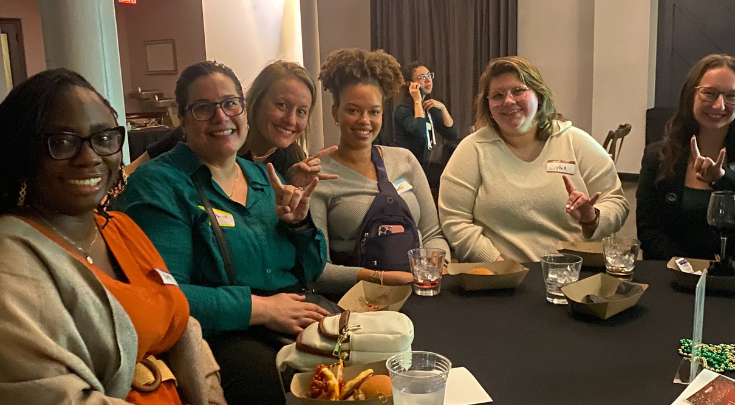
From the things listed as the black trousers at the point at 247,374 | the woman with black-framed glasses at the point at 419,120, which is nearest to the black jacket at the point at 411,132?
the woman with black-framed glasses at the point at 419,120

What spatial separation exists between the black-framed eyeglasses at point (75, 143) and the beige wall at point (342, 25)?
6.84 m

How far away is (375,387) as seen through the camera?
3.40ft

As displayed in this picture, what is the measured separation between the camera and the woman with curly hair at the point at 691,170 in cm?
225

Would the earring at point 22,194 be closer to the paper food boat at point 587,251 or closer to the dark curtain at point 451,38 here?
the paper food boat at point 587,251

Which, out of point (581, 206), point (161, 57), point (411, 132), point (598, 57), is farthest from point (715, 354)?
point (161, 57)

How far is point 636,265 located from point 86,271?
1590 millimetres

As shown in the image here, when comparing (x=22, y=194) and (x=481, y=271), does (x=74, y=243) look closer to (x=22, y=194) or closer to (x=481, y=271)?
(x=22, y=194)

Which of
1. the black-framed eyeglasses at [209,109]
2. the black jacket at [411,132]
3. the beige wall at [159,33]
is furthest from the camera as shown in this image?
the beige wall at [159,33]

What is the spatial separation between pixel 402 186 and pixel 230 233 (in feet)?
2.71

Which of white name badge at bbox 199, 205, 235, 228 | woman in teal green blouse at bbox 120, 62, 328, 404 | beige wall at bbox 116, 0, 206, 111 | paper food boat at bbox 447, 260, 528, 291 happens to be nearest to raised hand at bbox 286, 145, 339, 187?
woman in teal green blouse at bbox 120, 62, 328, 404

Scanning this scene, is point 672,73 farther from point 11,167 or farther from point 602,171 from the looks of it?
point 11,167

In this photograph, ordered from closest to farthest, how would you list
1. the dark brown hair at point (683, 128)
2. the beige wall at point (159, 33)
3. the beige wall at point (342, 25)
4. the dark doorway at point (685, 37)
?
the dark brown hair at point (683, 128)
the dark doorway at point (685, 37)
the beige wall at point (342, 25)
the beige wall at point (159, 33)

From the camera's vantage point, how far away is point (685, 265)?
5.65ft

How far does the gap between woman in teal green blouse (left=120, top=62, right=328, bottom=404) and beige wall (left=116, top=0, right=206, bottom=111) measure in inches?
325
